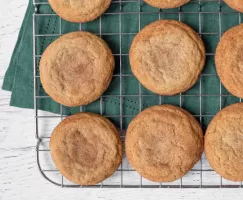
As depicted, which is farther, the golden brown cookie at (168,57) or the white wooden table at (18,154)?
the white wooden table at (18,154)

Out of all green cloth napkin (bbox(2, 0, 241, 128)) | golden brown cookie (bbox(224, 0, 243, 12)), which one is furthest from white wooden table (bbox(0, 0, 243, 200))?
golden brown cookie (bbox(224, 0, 243, 12))

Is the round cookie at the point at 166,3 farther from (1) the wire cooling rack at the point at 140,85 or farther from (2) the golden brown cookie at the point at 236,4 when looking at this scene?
(2) the golden brown cookie at the point at 236,4

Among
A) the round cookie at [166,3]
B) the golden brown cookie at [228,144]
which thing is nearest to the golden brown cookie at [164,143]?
the golden brown cookie at [228,144]

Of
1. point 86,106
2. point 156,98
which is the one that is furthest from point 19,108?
point 156,98

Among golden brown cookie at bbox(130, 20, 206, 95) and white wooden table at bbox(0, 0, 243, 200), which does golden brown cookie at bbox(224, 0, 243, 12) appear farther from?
white wooden table at bbox(0, 0, 243, 200)

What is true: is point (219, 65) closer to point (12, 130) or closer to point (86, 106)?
point (86, 106)
